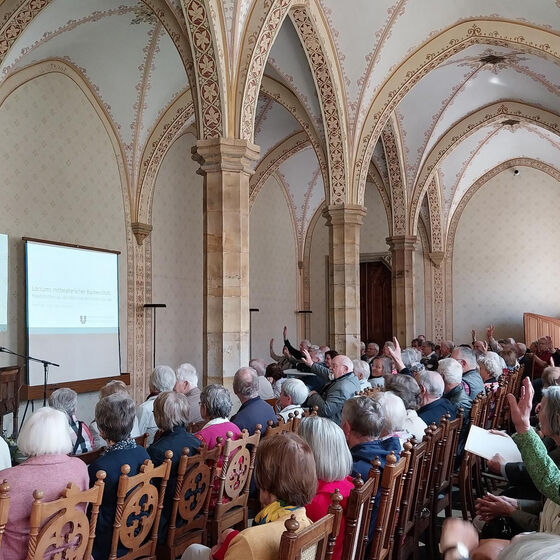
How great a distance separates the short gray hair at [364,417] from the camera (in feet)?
10.4

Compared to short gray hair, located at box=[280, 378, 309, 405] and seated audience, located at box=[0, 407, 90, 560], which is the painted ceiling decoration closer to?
short gray hair, located at box=[280, 378, 309, 405]

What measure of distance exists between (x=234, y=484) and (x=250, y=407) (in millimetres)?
1154

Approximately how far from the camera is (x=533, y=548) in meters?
1.11

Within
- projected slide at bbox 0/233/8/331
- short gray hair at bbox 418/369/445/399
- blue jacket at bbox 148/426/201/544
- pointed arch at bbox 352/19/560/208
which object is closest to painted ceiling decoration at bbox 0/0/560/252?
pointed arch at bbox 352/19/560/208

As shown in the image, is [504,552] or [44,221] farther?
[44,221]

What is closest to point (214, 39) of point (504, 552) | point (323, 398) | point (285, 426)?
point (323, 398)

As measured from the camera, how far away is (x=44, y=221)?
9.76 metres

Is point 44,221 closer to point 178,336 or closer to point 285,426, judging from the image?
point 178,336

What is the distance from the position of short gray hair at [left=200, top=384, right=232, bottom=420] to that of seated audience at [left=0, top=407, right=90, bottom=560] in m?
1.55

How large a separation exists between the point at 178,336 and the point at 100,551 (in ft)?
34.8

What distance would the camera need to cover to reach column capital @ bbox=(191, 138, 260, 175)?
7.11m

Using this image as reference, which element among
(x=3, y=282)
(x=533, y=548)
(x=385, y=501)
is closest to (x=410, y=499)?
(x=385, y=501)

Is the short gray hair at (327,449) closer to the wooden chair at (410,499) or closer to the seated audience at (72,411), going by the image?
the wooden chair at (410,499)

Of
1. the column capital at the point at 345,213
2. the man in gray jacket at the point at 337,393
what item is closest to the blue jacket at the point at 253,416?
the man in gray jacket at the point at 337,393
